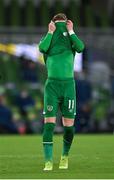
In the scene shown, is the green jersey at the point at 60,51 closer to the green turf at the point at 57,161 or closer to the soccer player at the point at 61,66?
the soccer player at the point at 61,66

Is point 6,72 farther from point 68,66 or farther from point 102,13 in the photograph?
point 68,66

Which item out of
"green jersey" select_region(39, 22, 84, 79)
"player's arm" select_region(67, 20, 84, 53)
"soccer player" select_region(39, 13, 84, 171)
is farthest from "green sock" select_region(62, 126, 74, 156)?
"player's arm" select_region(67, 20, 84, 53)

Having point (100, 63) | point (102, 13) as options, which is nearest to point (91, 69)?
point (100, 63)

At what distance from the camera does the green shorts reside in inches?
465

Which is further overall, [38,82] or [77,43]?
[38,82]

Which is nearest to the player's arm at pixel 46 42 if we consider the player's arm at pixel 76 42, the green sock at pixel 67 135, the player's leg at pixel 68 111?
the player's arm at pixel 76 42

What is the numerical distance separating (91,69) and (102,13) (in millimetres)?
7271

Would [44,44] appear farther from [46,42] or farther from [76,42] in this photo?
[76,42]

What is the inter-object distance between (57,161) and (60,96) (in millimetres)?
1835

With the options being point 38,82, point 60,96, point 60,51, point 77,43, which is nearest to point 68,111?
point 60,96

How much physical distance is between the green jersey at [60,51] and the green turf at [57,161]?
1.51 m

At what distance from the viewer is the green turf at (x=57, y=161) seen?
438 inches

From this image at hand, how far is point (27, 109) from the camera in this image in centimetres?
2703

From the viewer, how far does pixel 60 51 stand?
12.0 metres
